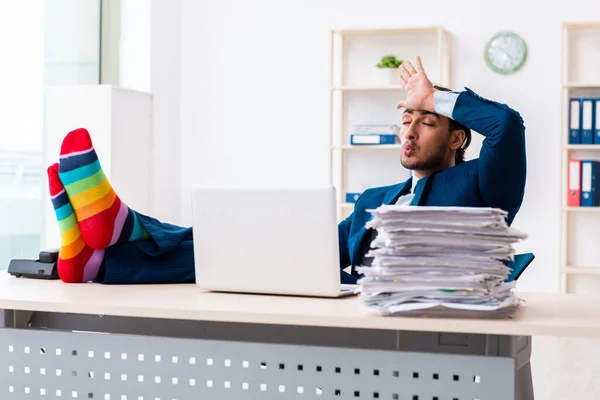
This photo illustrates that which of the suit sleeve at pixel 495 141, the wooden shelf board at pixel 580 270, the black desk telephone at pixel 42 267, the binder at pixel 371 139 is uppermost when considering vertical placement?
the binder at pixel 371 139

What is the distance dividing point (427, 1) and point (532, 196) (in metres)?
1.33

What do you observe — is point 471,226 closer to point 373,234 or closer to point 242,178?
point 373,234

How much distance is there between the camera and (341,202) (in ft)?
17.7

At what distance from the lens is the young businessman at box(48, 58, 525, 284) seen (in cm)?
200

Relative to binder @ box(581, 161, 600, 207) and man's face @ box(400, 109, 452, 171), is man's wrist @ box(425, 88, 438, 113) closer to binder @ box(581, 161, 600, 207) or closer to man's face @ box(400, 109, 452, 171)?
man's face @ box(400, 109, 452, 171)

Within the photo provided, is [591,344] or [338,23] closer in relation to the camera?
[591,344]

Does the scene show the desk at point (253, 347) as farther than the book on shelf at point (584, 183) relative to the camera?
No

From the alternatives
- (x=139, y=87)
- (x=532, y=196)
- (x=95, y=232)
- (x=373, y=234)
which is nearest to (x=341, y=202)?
(x=532, y=196)

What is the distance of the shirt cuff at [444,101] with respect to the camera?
1975 mm

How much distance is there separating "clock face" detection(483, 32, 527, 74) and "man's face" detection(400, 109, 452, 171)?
9.91 ft

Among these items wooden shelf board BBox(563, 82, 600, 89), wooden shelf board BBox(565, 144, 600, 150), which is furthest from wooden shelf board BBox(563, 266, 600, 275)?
wooden shelf board BBox(563, 82, 600, 89)

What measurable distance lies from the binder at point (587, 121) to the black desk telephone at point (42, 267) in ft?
11.8

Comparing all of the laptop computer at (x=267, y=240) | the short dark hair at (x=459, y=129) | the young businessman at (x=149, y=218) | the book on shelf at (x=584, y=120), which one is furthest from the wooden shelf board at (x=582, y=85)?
the laptop computer at (x=267, y=240)

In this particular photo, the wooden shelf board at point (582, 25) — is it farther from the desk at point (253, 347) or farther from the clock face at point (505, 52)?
the desk at point (253, 347)
